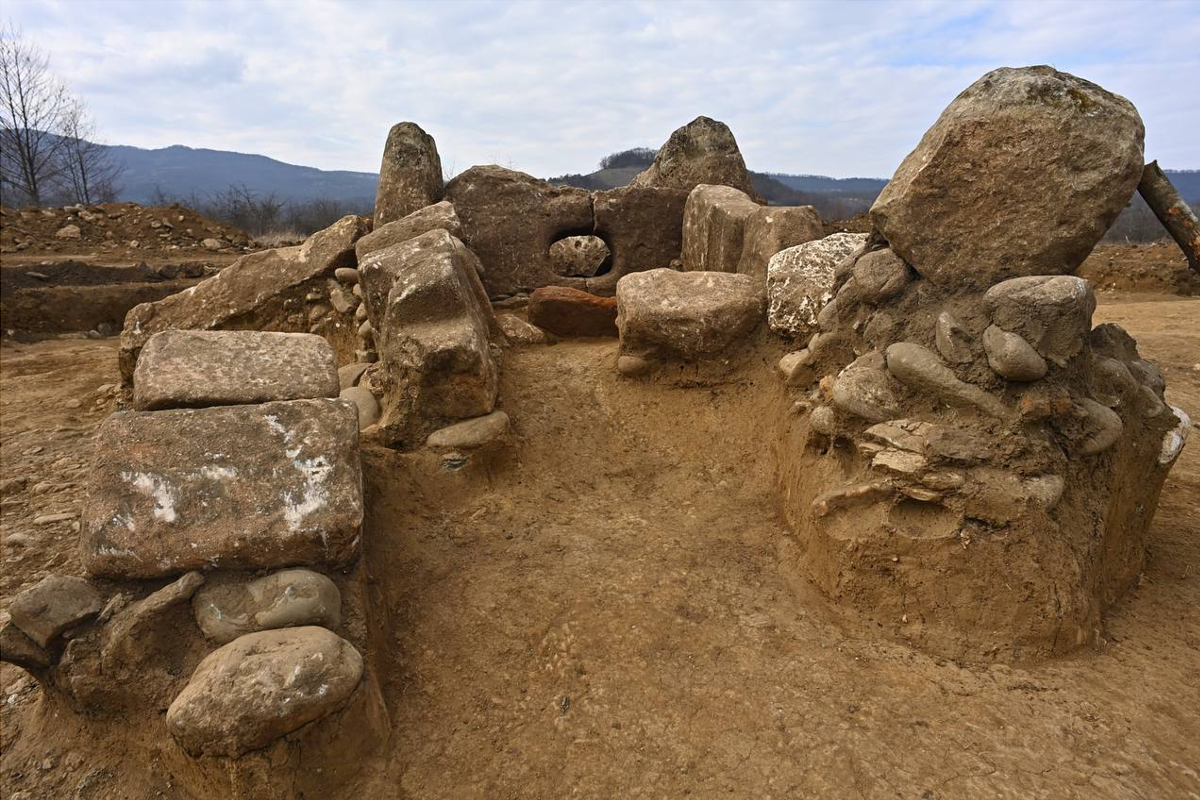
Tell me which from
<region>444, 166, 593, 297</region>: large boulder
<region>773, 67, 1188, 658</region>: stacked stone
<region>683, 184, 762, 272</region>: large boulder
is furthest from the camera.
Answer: <region>444, 166, 593, 297</region>: large boulder

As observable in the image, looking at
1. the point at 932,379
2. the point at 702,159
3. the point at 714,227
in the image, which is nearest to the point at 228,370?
the point at 932,379

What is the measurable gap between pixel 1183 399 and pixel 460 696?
5615 millimetres

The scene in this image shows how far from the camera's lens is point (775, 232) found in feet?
15.2

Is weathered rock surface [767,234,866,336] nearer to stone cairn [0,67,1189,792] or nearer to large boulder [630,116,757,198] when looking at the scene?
stone cairn [0,67,1189,792]

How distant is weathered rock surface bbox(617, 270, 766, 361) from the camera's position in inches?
167

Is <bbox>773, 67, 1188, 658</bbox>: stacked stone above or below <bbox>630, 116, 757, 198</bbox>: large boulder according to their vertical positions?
below

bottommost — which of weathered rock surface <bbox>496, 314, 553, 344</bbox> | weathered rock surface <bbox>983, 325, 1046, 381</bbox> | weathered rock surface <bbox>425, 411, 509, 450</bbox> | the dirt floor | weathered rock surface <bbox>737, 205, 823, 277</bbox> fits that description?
the dirt floor

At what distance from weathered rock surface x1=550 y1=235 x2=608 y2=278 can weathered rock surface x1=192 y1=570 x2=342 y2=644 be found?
20.2ft

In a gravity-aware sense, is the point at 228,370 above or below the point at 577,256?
below

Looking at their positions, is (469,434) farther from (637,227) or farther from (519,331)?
(637,227)

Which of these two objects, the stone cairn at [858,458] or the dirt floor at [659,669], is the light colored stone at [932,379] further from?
the dirt floor at [659,669]

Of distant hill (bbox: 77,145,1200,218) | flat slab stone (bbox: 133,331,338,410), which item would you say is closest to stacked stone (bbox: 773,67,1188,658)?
flat slab stone (bbox: 133,331,338,410)

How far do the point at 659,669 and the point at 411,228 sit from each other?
11.2 feet

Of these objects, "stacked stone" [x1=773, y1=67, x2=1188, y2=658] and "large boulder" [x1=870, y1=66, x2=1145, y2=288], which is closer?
"stacked stone" [x1=773, y1=67, x2=1188, y2=658]
